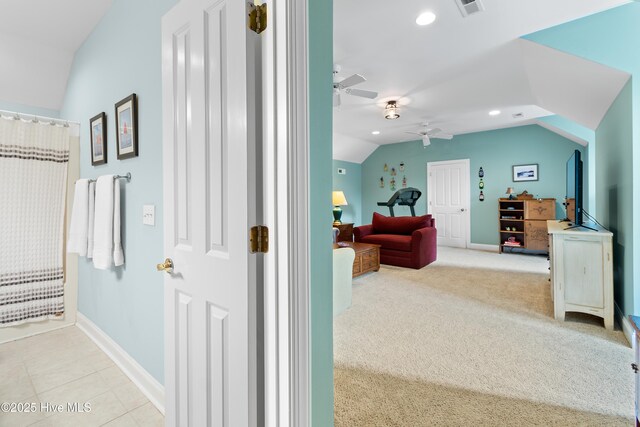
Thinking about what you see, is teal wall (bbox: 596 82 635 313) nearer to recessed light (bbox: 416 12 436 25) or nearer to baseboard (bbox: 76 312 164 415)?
recessed light (bbox: 416 12 436 25)

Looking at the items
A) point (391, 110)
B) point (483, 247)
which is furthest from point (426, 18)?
point (483, 247)

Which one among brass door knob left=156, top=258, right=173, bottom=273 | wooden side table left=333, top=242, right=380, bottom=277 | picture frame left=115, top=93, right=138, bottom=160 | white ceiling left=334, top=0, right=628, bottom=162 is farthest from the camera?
wooden side table left=333, top=242, right=380, bottom=277

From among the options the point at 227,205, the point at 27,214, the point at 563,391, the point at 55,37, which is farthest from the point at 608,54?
the point at 27,214

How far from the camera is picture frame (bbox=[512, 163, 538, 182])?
6.04 meters

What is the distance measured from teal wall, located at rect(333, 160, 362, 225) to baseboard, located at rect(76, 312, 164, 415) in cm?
613

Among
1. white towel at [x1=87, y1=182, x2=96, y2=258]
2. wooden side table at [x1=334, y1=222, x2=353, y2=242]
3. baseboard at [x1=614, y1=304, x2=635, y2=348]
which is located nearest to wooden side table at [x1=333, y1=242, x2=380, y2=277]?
wooden side table at [x1=334, y1=222, x2=353, y2=242]

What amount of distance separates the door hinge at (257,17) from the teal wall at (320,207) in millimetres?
152

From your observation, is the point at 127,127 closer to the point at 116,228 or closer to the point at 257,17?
the point at 116,228

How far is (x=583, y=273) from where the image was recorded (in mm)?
2551

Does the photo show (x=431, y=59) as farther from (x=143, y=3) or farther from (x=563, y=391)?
(x=563, y=391)

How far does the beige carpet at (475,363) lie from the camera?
5.03 ft

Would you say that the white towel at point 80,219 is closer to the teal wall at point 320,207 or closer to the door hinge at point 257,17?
the door hinge at point 257,17

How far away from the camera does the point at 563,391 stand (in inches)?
66.6

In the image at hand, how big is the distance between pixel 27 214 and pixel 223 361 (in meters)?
2.58
